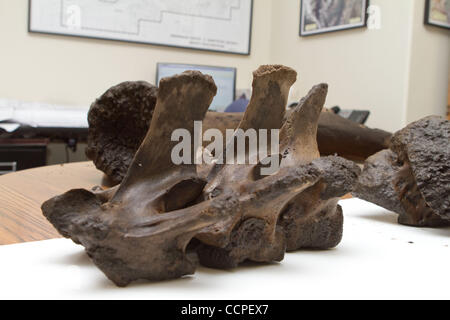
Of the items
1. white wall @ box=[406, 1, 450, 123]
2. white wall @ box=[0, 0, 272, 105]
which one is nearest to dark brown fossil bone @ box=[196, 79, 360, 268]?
white wall @ box=[406, 1, 450, 123]

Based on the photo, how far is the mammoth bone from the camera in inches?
23.1

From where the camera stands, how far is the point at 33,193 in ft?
4.10

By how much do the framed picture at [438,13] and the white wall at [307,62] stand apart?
0.03 metres

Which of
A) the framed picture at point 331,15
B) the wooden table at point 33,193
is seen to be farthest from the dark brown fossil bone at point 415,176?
the framed picture at point 331,15

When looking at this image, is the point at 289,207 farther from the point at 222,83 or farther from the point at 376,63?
the point at 222,83

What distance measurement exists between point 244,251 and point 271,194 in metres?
0.09

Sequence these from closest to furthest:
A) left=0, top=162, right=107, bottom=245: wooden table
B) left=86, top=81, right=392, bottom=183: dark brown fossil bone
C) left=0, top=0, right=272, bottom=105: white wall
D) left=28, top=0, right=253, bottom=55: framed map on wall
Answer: left=0, top=162, right=107, bottom=245: wooden table < left=86, top=81, right=392, bottom=183: dark brown fossil bone < left=0, top=0, right=272, bottom=105: white wall < left=28, top=0, right=253, bottom=55: framed map on wall

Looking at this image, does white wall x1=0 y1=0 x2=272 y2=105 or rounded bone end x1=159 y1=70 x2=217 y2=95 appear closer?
rounded bone end x1=159 y1=70 x2=217 y2=95

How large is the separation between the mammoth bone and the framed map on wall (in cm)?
260

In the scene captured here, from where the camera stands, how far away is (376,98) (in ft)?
9.46

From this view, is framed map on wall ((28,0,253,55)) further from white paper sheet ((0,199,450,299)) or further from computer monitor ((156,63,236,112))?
white paper sheet ((0,199,450,299))

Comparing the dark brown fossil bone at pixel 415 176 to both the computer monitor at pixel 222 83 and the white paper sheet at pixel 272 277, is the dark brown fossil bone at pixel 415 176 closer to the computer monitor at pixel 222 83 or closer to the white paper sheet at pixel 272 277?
the white paper sheet at pixel 272 277

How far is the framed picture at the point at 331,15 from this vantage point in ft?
9.84

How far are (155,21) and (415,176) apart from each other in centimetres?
271
